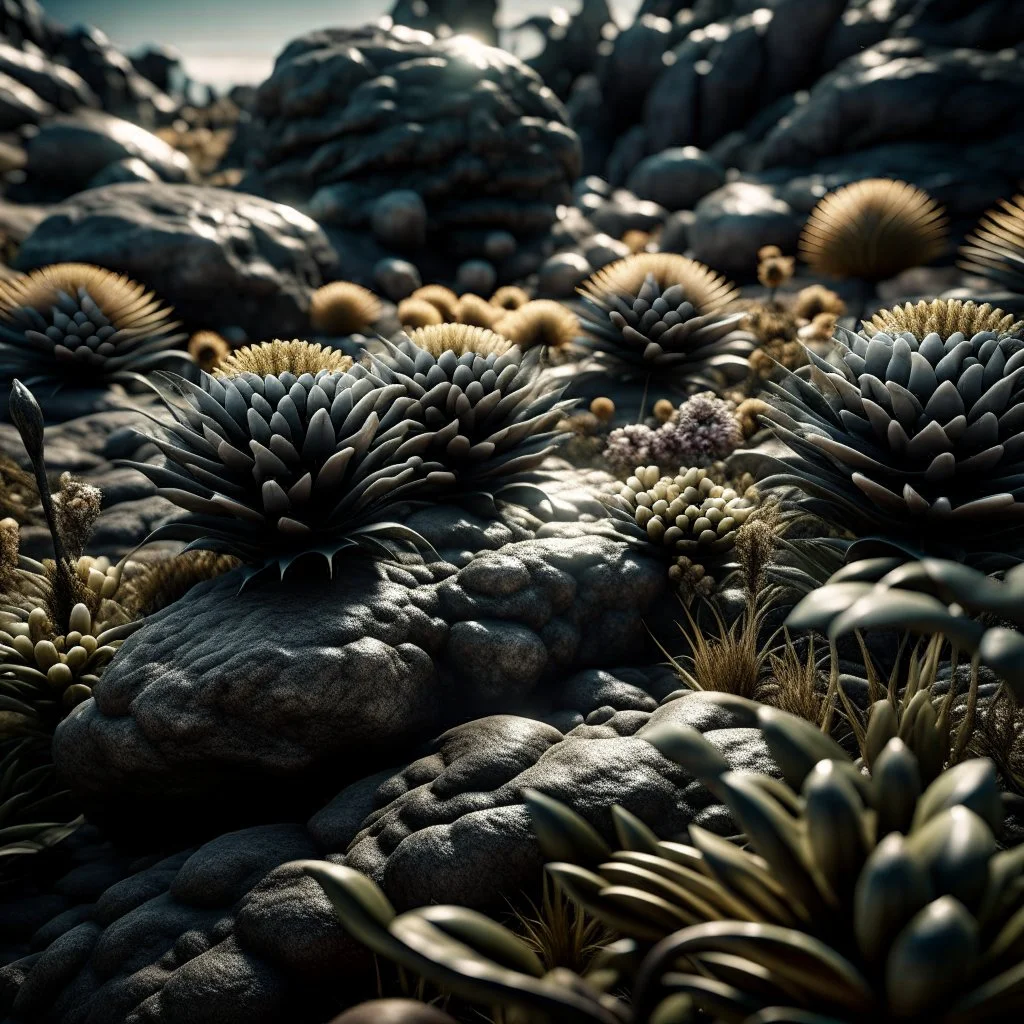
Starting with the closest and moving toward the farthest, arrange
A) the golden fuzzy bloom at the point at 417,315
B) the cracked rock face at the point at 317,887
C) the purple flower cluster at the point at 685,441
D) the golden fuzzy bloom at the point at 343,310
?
the cracked rock face at the point at 317,887 < the purple flower cluster at the point at 685,441 < the golden fuzzy bloom at the point at 417,315 < the golden fuzzy bloom at the point at 343,310

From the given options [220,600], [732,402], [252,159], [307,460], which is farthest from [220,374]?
[252,159]

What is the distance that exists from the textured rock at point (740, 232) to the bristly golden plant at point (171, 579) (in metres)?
8.98

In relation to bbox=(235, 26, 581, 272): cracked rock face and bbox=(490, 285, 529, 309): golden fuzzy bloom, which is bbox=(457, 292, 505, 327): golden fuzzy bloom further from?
bbox=(235, 26, 581, 272): cracked rock face

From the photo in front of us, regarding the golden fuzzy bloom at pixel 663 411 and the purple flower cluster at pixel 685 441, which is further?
the golden fuzzy bloom at pixel 663 411

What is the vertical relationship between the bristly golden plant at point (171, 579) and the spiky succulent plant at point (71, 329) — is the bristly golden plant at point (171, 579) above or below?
below

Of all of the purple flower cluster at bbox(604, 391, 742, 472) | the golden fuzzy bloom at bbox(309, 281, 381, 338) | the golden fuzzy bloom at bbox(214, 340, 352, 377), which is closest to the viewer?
the golden fuzzy bloom at bbox(214, 340, 352, 377)

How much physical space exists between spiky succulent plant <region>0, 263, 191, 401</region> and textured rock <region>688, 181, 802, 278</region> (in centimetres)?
757

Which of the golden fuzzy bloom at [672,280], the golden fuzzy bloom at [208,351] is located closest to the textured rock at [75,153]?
the golden fuzzy bloom at [208,351]

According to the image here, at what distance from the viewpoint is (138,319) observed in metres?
8.59

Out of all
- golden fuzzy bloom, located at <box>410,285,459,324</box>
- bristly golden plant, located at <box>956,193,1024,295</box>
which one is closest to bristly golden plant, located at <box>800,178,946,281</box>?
bristly golden plant, located at <box>956,193,1024,295</box>

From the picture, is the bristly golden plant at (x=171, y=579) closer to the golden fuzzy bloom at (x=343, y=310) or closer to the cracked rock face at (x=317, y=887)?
the cracked rock face at (x=317, y=887)

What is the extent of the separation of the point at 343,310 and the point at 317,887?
8.11 metres

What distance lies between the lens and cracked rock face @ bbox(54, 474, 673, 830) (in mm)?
3727

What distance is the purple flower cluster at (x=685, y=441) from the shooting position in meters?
5.99
